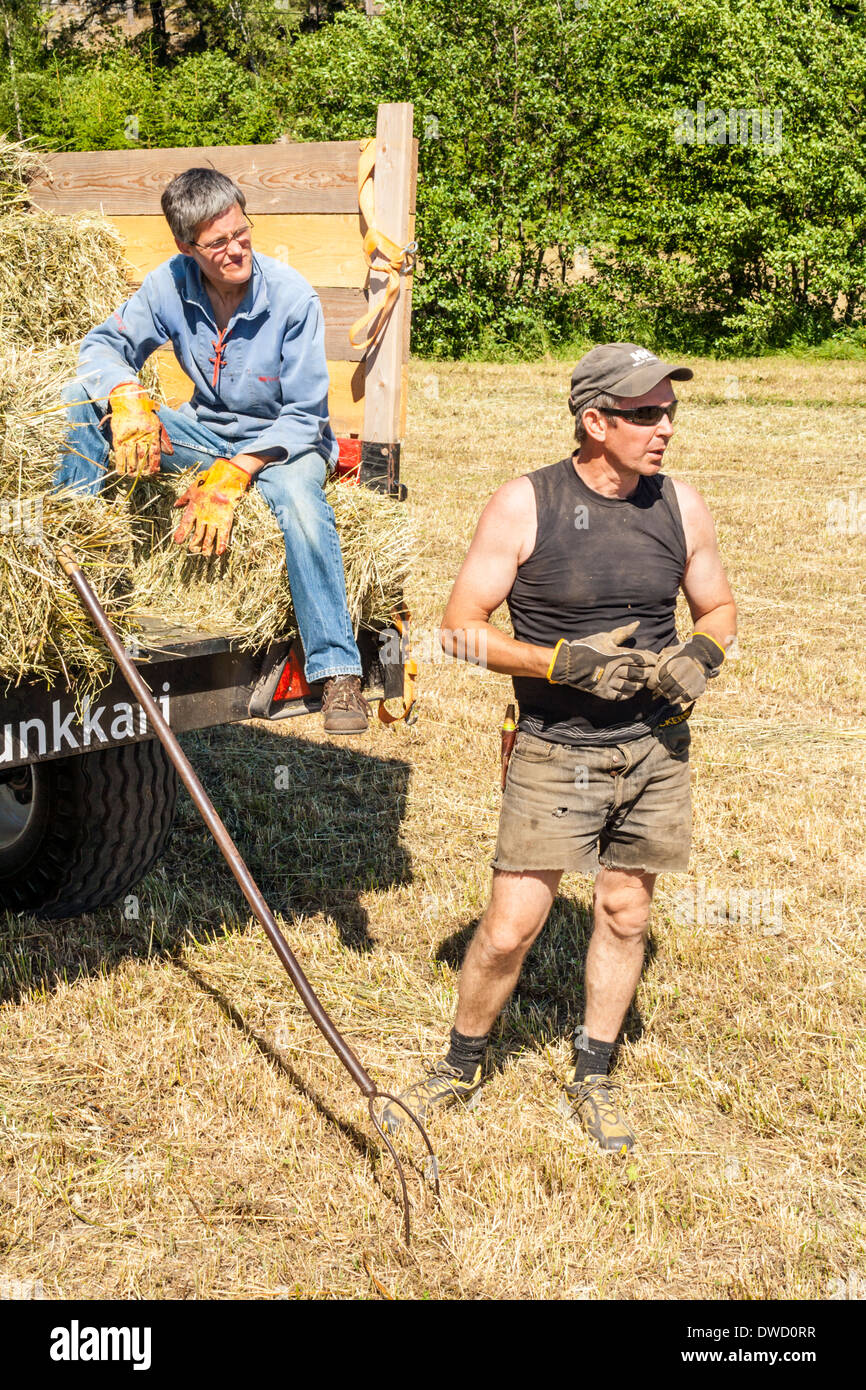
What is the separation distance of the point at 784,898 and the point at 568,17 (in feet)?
71.1

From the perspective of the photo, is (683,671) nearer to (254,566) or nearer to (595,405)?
(595,405)

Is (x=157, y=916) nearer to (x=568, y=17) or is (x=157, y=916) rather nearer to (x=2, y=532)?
(x=2, y=532)

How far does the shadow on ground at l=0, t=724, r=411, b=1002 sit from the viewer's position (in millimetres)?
4035

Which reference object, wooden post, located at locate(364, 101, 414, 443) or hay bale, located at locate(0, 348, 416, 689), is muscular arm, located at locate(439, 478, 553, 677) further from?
wooden post, located at locate(364, 101, 414, 443)

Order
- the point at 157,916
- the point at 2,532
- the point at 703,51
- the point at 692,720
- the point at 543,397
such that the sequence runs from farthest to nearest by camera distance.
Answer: the point at 703,51 → the point at 543,397 → the point at 692,720 → the point at 157,916 → the point at 2,532

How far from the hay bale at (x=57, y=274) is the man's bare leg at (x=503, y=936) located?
8.49 feet

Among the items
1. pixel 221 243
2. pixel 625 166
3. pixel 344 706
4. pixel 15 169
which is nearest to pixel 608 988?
pixel 344 706

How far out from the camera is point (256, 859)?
4715 millimetres

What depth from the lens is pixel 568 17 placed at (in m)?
22.5

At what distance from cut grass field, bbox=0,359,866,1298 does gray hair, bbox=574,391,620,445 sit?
1619 mm

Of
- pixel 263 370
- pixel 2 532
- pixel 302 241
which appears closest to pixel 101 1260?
pixel 2 532

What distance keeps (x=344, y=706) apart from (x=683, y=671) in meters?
0.92

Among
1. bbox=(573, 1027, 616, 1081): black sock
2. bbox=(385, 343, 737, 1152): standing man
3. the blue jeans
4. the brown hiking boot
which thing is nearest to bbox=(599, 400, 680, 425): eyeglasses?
bbox=(385, 343, 737, 1152): standing man

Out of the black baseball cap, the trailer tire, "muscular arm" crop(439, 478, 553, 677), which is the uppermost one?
the black baseball cap
